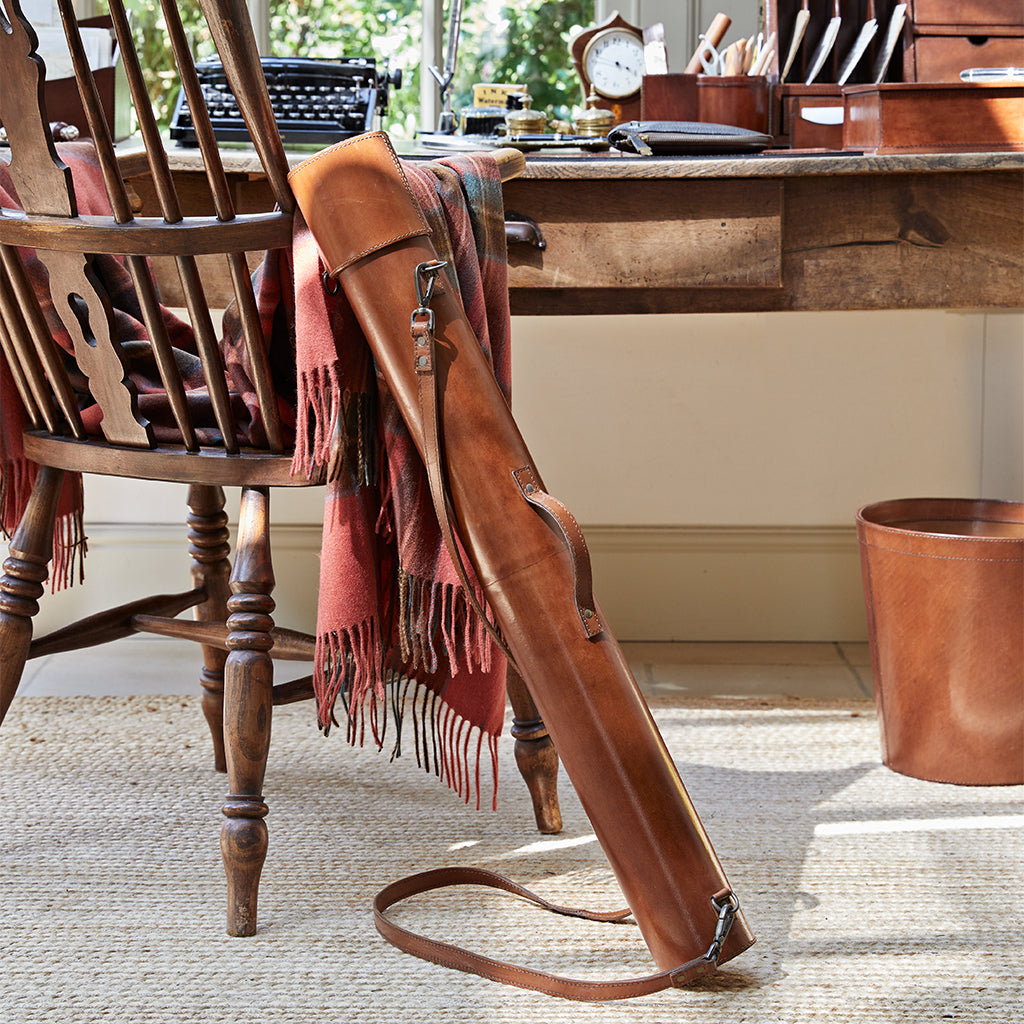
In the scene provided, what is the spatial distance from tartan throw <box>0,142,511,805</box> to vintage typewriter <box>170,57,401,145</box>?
1.86 feet

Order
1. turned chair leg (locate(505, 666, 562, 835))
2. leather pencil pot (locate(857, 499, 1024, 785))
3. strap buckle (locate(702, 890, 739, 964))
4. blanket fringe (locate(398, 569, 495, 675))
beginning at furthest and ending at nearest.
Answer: leather pencil pot (locate(857, 499, 1024, 785)) → turned chair leg (locate(505, 666, 562, 835)) → blanket fringe (locate(398, 569, 495, 675)) → strap buckle (locate(702, 890, 739, 964))

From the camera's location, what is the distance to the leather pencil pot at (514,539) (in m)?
1.11

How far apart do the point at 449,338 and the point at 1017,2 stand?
120 centimetres

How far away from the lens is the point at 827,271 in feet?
5.06

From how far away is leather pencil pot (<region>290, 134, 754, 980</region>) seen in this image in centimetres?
111

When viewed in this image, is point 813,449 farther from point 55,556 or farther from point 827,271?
point 55,556

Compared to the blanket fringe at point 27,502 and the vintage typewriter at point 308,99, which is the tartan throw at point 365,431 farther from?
the vintage typewriter at point 308,99

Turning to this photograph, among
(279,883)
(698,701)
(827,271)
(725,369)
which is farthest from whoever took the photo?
(725,369)

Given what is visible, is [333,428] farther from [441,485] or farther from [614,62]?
[614,62]

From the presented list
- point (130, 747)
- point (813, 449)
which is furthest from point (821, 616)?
point (130, 747)

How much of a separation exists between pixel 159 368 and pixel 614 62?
118 cm

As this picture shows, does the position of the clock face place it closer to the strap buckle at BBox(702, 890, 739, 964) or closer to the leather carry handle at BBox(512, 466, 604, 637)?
the leather carry handle at BBox(512, 466, 604, 637)

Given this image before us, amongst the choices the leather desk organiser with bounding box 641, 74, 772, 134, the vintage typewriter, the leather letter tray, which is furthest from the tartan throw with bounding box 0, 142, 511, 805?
the leather desk organiser with bounding box 641, 74, 772, 134

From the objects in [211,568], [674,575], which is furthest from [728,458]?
[211,568]
